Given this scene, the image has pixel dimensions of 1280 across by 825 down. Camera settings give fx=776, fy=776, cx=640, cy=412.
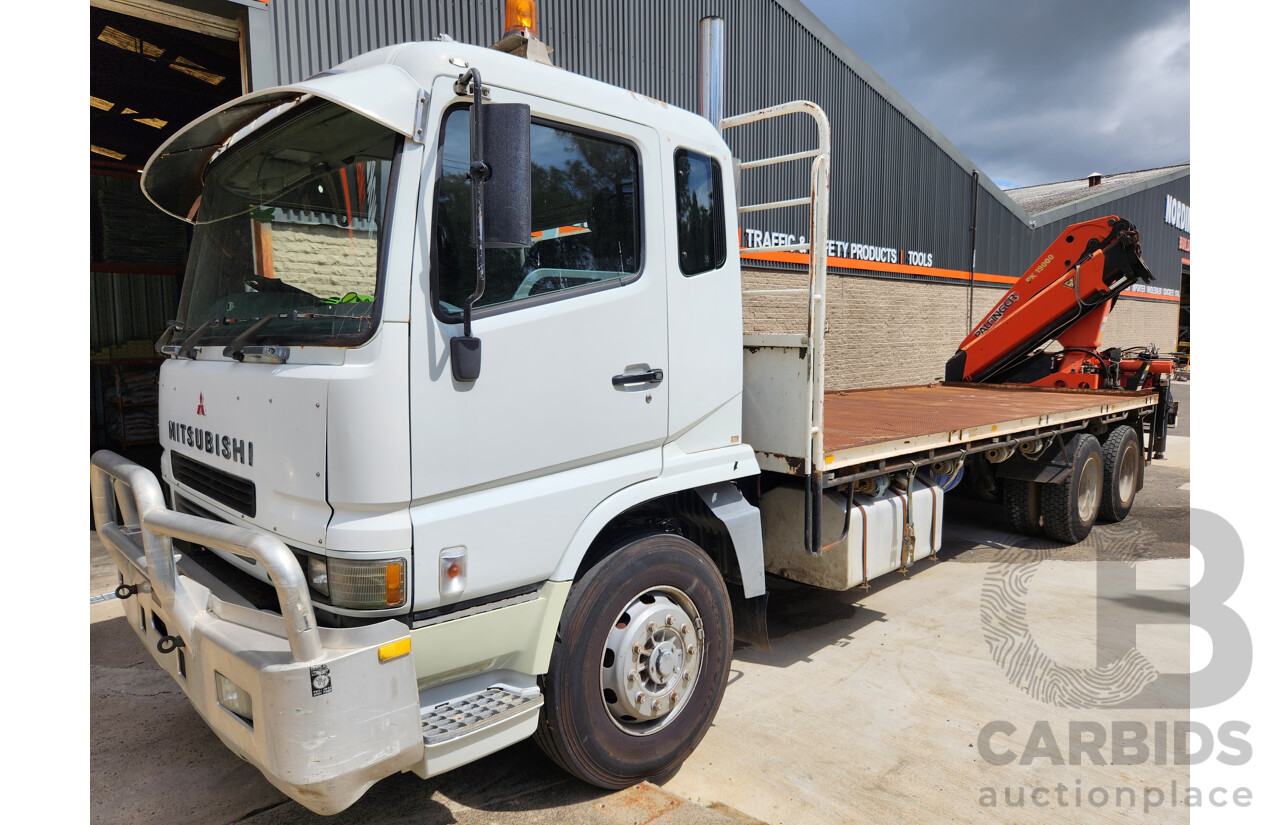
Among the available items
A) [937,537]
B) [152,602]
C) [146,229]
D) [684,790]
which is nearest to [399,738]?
[152,602]

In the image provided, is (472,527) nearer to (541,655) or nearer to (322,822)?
(541,655)

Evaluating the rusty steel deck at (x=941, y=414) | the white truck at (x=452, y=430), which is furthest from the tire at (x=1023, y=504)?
the white truck at (x=452, y=430)

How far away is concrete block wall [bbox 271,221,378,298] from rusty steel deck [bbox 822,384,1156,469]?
2.29 metres

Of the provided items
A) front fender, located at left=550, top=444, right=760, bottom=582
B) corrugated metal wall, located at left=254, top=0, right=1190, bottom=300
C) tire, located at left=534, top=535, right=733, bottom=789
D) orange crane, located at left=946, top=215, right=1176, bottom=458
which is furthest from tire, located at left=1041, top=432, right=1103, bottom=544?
corrugated metal wall, located at left=254, top=0, right=1190, bottom=300

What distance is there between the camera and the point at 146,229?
10.4m

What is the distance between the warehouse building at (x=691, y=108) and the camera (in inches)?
246

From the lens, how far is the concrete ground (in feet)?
9.83

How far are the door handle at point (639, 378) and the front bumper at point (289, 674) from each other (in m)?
1.15

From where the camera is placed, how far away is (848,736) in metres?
3.55

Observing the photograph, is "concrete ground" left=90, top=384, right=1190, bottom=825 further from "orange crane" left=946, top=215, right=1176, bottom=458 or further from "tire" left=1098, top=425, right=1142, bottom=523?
"orange crane" left=946, top=215, right=1176, bottom=458

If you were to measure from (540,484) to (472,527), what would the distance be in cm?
31

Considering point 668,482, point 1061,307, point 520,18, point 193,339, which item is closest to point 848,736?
point 668,482

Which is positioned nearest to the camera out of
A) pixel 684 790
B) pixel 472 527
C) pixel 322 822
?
pixel 472 527

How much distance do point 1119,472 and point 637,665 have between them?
6437 millimetres
